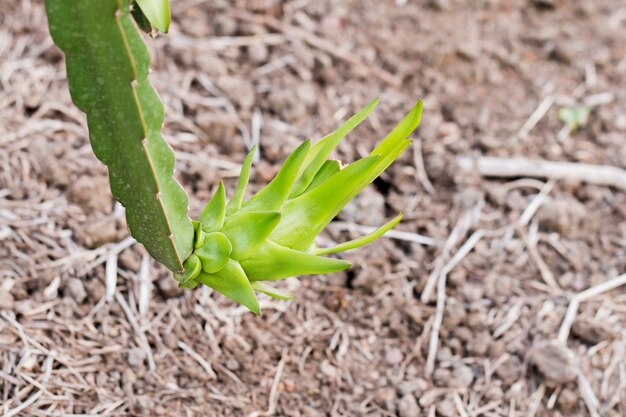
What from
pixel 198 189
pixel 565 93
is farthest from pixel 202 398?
pixel 565 93

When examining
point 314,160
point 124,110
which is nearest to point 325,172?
point 314,160

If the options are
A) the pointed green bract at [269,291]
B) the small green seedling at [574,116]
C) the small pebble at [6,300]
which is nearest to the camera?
the pointed green bract at [269,291]

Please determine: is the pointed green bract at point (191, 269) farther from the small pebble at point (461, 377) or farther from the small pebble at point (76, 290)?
the small pebble at point (461, 377)

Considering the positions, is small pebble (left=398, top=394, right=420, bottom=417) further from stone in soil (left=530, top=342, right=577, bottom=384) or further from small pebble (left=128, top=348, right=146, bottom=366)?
small pebble (left=128, top=348, right=146, bottom=366)

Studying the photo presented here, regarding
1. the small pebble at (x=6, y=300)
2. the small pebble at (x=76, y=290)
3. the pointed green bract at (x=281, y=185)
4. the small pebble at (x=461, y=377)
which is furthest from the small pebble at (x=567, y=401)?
the small pebble at (x=6, y=300)

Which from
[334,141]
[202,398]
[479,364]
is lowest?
[479,364]

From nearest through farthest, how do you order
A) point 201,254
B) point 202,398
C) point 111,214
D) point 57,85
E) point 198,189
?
point 201,254 < point 202,398 < point 111,214 < point 198,189 < point 57,85

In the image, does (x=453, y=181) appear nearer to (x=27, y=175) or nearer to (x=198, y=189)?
(x=198, y=189)
